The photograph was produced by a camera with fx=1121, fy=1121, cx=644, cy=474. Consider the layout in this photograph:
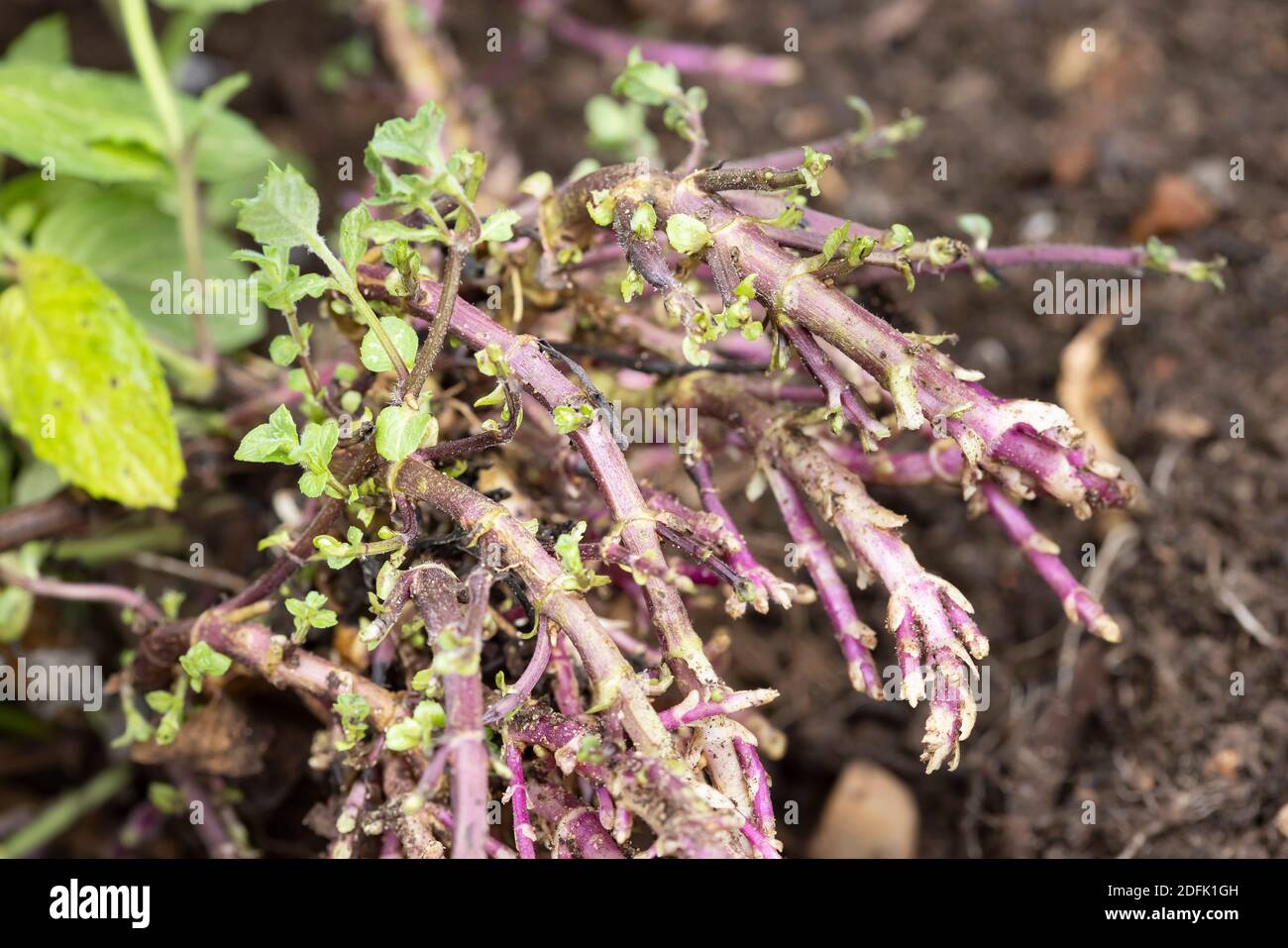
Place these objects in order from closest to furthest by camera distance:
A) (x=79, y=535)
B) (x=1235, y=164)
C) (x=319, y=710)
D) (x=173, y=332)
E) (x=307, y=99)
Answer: (x=319, y=710), (x=79, y=535), (x=173, y=332), (x=1235, y=164), (x=307, y=99)

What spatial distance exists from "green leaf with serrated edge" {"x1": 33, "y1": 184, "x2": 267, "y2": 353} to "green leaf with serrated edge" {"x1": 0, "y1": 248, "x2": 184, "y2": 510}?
32 centimetres

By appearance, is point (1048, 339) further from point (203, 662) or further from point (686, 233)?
point (203, 662)

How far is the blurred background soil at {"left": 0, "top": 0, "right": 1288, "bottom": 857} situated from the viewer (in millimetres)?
1716

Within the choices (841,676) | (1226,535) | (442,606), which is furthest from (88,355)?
(1226,535)

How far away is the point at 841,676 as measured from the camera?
1.97 meters

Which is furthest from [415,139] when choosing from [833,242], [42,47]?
[42,47]

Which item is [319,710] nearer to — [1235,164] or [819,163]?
[819,163]

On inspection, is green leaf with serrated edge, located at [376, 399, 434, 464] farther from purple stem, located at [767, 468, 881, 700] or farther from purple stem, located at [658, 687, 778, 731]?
purple stem, located at [767, 468, 881, 700]

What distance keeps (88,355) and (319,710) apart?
0.59 m

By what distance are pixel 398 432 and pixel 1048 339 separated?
1577 mm

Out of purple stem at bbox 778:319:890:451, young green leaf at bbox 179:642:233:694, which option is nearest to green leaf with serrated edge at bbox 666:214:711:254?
purple stem at bbox 778:319:890:451

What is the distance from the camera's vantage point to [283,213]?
3.89 ft

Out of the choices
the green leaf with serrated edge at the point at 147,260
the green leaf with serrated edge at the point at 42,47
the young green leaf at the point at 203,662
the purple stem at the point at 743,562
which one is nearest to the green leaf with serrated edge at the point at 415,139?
the purple stem at the point at 743,562

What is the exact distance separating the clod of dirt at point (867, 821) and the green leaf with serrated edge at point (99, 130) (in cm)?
143
